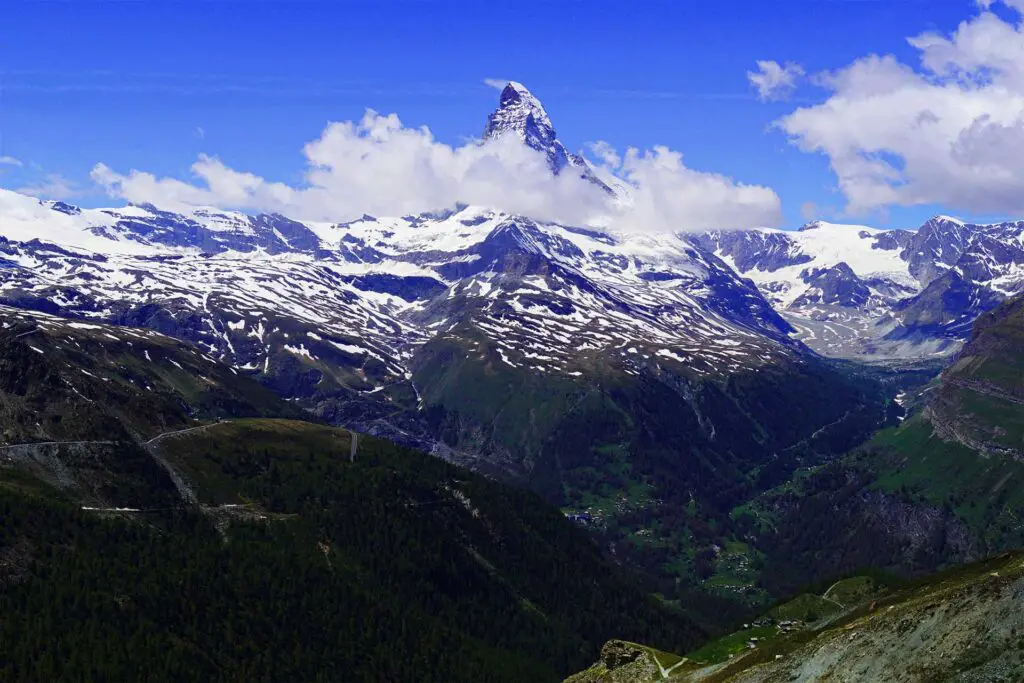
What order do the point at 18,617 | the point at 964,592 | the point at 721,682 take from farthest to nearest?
the point at 18,617 → the point at 721,682 → the point at 964,592

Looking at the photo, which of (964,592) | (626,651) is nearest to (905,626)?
(964,592)

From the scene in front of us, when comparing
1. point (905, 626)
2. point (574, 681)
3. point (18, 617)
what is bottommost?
point (574, 681)

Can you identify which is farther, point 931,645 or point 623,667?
point 623,667

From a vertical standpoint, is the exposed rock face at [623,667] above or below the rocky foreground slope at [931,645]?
below

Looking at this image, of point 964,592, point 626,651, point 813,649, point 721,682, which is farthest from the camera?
point 626,651

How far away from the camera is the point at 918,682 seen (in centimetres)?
9038

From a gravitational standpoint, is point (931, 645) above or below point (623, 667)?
above

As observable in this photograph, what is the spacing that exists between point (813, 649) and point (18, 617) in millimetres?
162764

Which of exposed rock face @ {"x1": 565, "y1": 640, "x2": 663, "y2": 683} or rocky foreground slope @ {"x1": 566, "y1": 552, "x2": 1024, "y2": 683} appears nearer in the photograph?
rocky foreground slope @ {"x1": 566, "y1": 552, "x2": 1024, "y2": 683}

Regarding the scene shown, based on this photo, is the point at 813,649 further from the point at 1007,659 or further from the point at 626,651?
the point at 626,651

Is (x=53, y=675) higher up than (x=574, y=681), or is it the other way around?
(x=53, y=675)

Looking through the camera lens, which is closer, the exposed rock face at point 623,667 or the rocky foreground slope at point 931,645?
the rocky foreground slope at point 931,645

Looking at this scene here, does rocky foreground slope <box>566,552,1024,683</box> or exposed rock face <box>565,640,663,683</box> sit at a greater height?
rocky foreground slope <box>566,552,1024,683</box>

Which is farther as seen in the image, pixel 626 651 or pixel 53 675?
pixel 53 675
